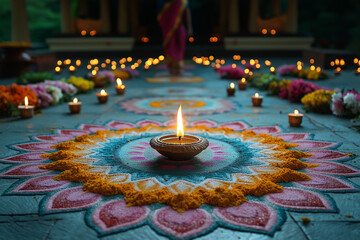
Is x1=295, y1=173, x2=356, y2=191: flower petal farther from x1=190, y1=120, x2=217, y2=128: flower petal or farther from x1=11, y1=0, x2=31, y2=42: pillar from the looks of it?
x1=11, y1=0, x2=31, y2=42: pillar

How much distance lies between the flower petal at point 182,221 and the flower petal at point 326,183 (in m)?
0.81

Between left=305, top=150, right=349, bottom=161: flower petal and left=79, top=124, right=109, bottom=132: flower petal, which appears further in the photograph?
left=79, top=124, right=109, bottom=132: flower petal

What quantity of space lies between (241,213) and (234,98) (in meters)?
4.33

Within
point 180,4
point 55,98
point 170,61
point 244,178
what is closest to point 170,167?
point 244,178

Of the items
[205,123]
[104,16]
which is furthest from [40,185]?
[104,16]

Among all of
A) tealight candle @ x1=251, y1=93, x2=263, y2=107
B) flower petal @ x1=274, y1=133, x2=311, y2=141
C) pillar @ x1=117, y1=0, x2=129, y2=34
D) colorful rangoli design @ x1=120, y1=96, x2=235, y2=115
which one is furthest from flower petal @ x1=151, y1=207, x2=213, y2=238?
pillar @ x1=117, y1=0, x2=129, y2=34

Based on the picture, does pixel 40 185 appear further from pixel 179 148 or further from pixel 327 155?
pixel 327 155

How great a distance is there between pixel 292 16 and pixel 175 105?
14014 mm

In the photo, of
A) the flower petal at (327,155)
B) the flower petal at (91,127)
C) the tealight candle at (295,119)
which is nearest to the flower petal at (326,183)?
the flower petal at (327,155)

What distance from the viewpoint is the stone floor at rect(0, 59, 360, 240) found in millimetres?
1787

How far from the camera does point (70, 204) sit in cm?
210

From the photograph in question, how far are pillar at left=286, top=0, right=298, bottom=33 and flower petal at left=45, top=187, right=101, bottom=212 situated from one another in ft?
56.5

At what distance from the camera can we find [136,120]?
14.6ft

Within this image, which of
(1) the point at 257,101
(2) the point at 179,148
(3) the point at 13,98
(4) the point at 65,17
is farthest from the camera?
(4) the point at 65,17
